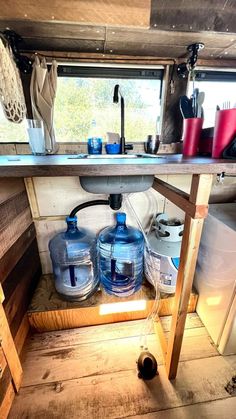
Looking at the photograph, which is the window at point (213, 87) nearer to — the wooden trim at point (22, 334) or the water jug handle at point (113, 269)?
the water jug handle at point (113, 269)

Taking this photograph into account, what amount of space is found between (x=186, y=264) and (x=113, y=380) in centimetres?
73

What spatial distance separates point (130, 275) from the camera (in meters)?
1.33

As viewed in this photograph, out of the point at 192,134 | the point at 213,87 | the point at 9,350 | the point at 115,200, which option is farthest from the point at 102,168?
the point at 213,87

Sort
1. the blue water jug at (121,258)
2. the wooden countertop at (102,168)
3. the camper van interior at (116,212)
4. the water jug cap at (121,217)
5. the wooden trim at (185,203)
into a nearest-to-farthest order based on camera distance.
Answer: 1. the wooden countertop at (102,168)
2. the wooden trim at (185,203)
3. the camper van interior at (116,212)
4. the water jug cap at (121,217)
5. the blue water jug at (121,258)

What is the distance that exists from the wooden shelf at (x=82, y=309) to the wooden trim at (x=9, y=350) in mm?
238

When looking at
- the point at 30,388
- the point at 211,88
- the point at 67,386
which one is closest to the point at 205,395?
the point at 67,386

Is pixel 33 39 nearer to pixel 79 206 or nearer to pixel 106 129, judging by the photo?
pixel 106 129

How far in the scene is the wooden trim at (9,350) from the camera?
2.52ft

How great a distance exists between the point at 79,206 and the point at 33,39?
0.86m

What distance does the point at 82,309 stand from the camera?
112 cm

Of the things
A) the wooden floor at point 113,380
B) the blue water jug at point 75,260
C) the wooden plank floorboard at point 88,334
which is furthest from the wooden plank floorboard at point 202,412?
the blue water jug at point 75,260

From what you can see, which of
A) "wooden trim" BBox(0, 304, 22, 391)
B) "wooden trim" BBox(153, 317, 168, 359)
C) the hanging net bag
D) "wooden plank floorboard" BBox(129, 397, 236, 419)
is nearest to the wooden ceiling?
the hanging net bag

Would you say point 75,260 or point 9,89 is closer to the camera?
point 9,89

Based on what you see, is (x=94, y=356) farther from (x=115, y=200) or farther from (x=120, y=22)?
(x=120, y=22)
